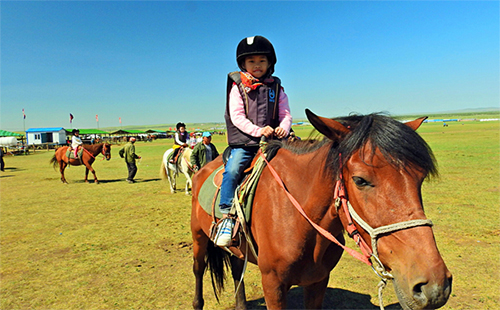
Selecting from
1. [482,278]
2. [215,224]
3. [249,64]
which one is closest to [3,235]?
[215,224]

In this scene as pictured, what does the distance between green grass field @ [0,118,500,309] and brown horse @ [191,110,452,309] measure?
58 cm

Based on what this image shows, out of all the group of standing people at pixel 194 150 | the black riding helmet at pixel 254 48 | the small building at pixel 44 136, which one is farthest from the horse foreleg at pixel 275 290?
the small building at pixel 44 136

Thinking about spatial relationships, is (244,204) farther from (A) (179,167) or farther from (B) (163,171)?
(B) (163,171)

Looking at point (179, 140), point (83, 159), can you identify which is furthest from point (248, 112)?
point (83, 159)

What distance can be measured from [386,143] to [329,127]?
14.6 inches

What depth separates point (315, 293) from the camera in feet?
8.96

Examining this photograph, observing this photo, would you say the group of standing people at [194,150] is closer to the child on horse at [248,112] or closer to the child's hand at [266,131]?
the child on horse at [248,112]

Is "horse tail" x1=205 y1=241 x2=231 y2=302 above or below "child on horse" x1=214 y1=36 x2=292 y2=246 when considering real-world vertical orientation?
below

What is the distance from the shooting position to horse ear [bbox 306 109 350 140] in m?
1.86

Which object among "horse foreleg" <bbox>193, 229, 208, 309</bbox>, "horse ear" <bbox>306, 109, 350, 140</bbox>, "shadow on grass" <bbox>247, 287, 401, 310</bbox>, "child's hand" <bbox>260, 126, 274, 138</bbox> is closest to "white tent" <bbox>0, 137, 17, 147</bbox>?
"horse foreleg" <bbox>193, 229, 208, 309</bbox>

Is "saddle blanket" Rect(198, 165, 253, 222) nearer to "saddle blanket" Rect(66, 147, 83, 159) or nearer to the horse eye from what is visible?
the horse eye

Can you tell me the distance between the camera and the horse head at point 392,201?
142 cm

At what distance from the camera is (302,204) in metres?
2.27

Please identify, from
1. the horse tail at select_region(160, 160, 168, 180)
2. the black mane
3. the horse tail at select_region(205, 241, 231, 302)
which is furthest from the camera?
the horse tail at select_region(160, 160, 168, 180)
